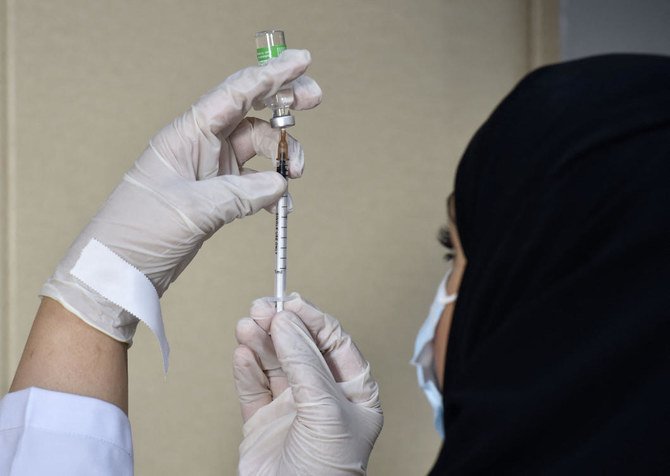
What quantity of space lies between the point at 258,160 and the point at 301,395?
0.63 m

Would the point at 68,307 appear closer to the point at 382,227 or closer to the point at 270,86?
the point at 270,86

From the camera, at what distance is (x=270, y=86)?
42.4 inches

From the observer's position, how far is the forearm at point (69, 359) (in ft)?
3.19

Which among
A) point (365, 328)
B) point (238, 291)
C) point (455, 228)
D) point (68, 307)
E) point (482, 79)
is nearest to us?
point (455, 228)

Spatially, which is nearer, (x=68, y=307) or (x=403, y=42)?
(x=68, y=307)

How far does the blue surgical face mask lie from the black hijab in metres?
0.18

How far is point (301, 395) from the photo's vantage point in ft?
3.58

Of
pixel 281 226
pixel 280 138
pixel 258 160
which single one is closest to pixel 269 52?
pixel 280 138

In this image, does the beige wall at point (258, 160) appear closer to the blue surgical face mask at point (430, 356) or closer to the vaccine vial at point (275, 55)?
the vaccine vial at point (275, 55)

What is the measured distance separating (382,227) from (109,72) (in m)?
0.65

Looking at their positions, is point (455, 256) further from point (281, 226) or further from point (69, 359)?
point (69, 359)

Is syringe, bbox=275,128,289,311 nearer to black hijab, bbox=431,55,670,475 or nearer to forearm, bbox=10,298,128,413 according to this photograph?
forearm, bbox=10,298,128,413

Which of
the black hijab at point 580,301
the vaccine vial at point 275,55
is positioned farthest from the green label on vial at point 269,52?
the black hijab at point 580,301

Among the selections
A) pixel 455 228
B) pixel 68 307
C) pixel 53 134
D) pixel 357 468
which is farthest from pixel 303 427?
pixel 53 134
